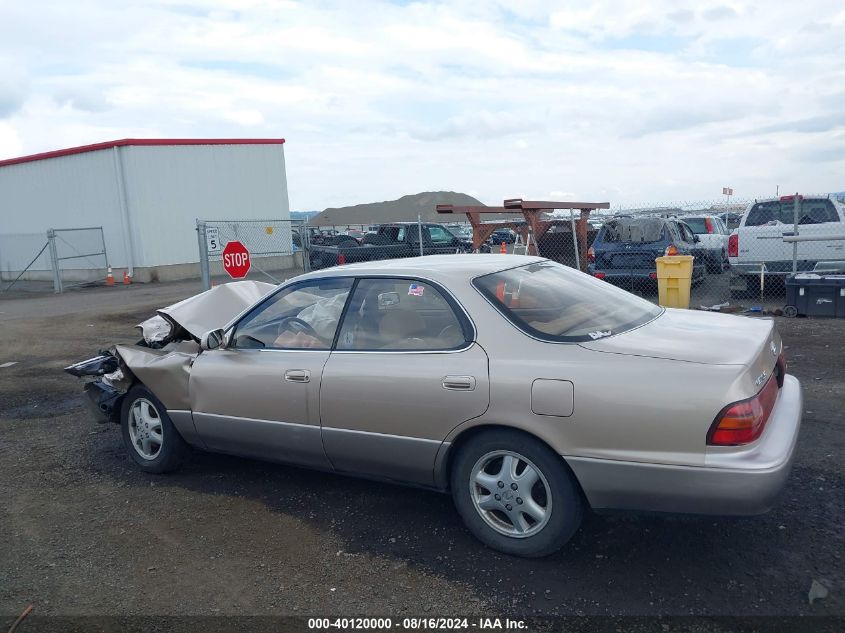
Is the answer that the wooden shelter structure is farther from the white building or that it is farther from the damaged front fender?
the white building

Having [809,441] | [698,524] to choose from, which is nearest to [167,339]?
[698,524]

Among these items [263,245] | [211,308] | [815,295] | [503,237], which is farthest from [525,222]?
[503,237]

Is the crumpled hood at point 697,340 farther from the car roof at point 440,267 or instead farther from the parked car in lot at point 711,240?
the parked car in lot at point 711,240

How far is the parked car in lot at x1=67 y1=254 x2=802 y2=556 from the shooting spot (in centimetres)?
327

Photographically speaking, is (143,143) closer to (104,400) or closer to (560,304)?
(104,400)

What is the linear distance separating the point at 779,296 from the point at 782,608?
11.0 meters

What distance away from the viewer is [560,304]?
4.13 meters

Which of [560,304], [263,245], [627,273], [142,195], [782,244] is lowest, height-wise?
[627,273]

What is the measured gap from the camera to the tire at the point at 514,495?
353 cm

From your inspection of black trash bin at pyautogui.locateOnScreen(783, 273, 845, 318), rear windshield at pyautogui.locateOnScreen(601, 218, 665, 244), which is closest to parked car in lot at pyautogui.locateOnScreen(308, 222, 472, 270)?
rear windshield at pyautogui.locateOnScreen(601, 218, 665, 244)

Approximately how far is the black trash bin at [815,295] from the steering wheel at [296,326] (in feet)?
28.0

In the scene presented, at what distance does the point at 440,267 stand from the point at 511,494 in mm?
1379

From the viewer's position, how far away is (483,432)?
3.73 meters

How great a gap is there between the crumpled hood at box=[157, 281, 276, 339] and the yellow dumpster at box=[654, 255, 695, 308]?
698 centimetres
